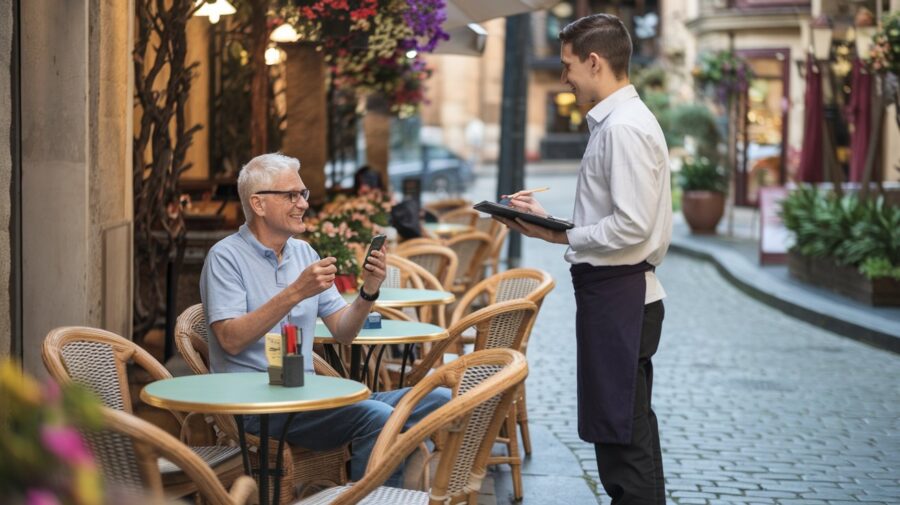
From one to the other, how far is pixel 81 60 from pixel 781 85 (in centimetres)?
2842

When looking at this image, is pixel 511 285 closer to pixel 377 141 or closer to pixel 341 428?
pixel 341 428

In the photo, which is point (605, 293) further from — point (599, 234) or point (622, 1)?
point (622, 1)

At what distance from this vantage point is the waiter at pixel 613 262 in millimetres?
4750

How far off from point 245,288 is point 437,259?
468 centimetres

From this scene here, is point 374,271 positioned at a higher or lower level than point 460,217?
higher

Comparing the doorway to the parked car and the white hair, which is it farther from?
the white hair

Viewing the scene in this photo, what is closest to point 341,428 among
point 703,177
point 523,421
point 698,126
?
point 523,421

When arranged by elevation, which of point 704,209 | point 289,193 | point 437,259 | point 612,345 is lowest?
point 704,209

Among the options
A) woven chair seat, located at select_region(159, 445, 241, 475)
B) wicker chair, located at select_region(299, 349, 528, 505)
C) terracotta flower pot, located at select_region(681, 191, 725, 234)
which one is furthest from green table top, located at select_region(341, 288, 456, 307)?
terracotta flower pot, located at select_region(681, 191, 725, 234)

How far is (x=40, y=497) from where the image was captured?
175 centimetres

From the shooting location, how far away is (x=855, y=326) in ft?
42.5

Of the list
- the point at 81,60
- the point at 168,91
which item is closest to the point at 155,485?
the point at 81,60

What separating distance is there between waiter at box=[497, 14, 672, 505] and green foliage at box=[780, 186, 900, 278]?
978 cm

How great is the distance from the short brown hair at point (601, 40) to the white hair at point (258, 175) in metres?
1.12
